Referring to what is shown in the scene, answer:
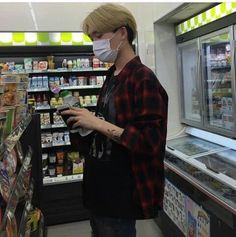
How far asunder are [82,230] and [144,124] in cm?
266

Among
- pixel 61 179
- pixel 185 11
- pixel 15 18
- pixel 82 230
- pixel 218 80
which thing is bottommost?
pixel 82 230

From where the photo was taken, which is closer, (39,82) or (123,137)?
(123,137)

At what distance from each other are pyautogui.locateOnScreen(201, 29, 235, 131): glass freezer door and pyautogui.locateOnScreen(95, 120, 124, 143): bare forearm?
1594 millimetres

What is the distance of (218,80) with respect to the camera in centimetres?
292

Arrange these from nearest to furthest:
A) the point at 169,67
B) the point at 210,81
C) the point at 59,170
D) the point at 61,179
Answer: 1. the point at 210,81
2. the point at 169,67
3. the point at 61,179
4. the point at 59,170

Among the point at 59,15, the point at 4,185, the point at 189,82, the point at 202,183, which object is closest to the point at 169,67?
the point at 189,82

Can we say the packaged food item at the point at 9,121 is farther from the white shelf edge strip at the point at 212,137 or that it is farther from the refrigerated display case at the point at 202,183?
the white shelf edge strip at the point at 212,137

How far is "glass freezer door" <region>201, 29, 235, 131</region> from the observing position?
8.86ft

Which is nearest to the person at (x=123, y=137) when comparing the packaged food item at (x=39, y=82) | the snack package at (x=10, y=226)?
the snack package at (x=10, y=226)

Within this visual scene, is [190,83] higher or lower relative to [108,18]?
lower

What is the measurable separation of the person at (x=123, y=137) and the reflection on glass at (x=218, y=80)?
4.91 feet

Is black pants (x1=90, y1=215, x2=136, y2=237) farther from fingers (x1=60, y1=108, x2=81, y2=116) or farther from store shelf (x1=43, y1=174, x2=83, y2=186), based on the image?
store shelf (x1=43, y1=174, x2=83, y2=186)

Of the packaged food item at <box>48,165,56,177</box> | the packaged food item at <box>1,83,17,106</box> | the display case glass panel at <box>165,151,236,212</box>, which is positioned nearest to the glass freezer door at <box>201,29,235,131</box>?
the display case glass panel at <box>165,151,236,212</box>

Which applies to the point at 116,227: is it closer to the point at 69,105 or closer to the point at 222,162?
the point at 69,105
